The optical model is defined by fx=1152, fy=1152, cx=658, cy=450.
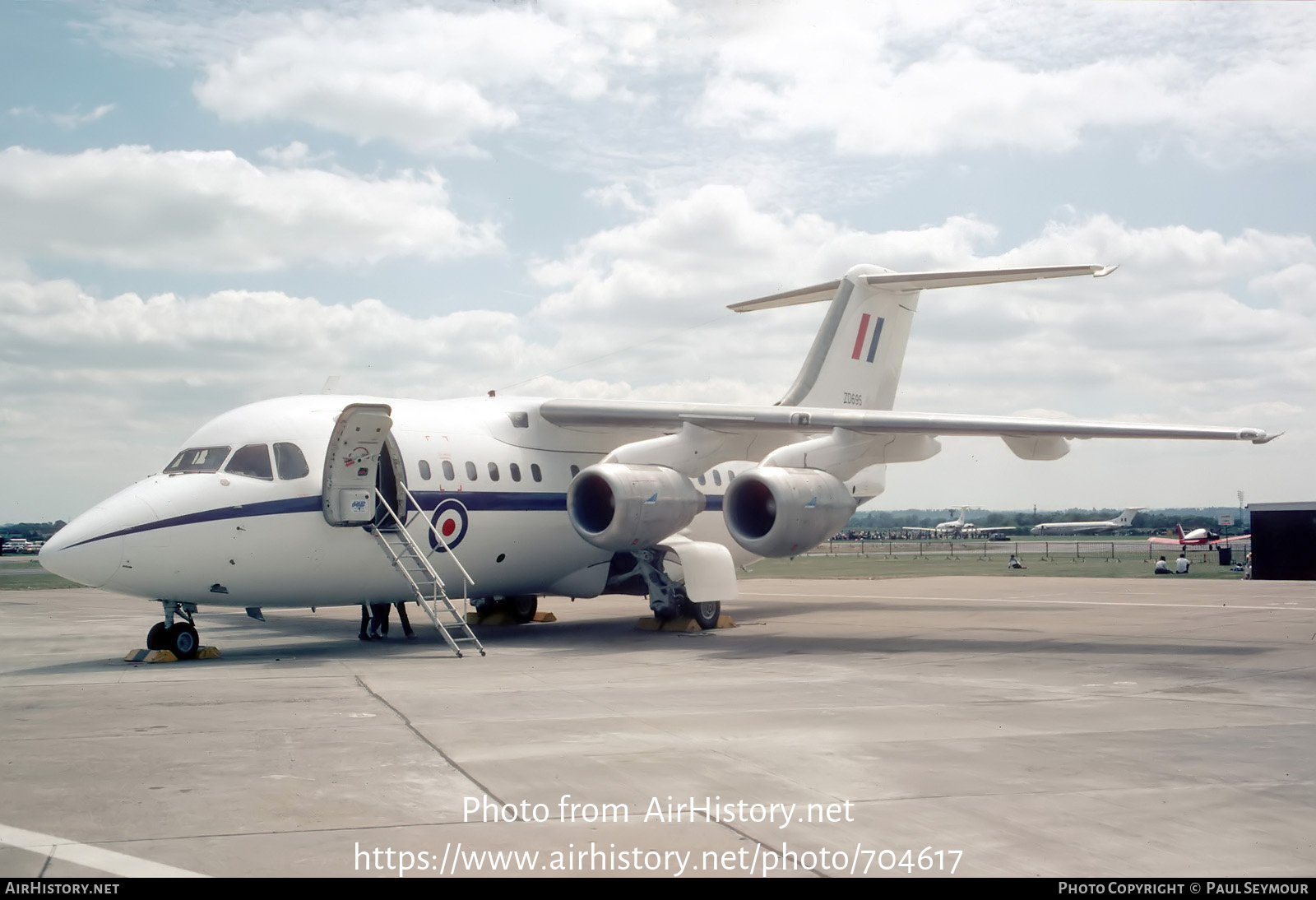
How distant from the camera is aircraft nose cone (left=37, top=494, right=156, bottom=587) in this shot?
516 inches

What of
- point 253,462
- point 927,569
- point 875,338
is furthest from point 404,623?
point 927,569

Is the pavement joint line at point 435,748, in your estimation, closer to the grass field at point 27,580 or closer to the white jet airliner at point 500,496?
the white jet airliner at point 500,496

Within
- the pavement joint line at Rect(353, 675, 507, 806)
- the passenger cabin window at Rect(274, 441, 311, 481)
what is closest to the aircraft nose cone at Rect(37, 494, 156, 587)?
the passenger cabin window at Rect(274, 441, 311, 481)

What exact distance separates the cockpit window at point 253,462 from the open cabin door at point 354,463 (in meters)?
0.74

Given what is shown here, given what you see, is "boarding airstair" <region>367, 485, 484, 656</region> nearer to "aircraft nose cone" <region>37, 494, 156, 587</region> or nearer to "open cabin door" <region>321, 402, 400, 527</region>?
"open cabin door" <region>321, 402, 400, 527</region>

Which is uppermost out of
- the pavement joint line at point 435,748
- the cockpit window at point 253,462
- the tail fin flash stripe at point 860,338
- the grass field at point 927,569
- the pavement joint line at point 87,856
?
the tail fin flash stripe at point 860,338

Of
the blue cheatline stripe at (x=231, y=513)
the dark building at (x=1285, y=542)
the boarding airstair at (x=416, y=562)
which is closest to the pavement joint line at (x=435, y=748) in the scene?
the boarding airstair at (x=416, y=562)

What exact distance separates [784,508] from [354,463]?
5.87 meters

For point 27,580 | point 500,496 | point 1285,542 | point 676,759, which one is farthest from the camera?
point 27,580

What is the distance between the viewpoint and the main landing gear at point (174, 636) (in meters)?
14.4

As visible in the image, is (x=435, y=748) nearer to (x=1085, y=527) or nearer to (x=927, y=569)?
(x=927, y=569)

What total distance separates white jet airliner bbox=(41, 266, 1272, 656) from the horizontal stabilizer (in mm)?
55

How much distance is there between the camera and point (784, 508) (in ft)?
Result: 52.9

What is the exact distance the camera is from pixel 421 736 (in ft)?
28.2
